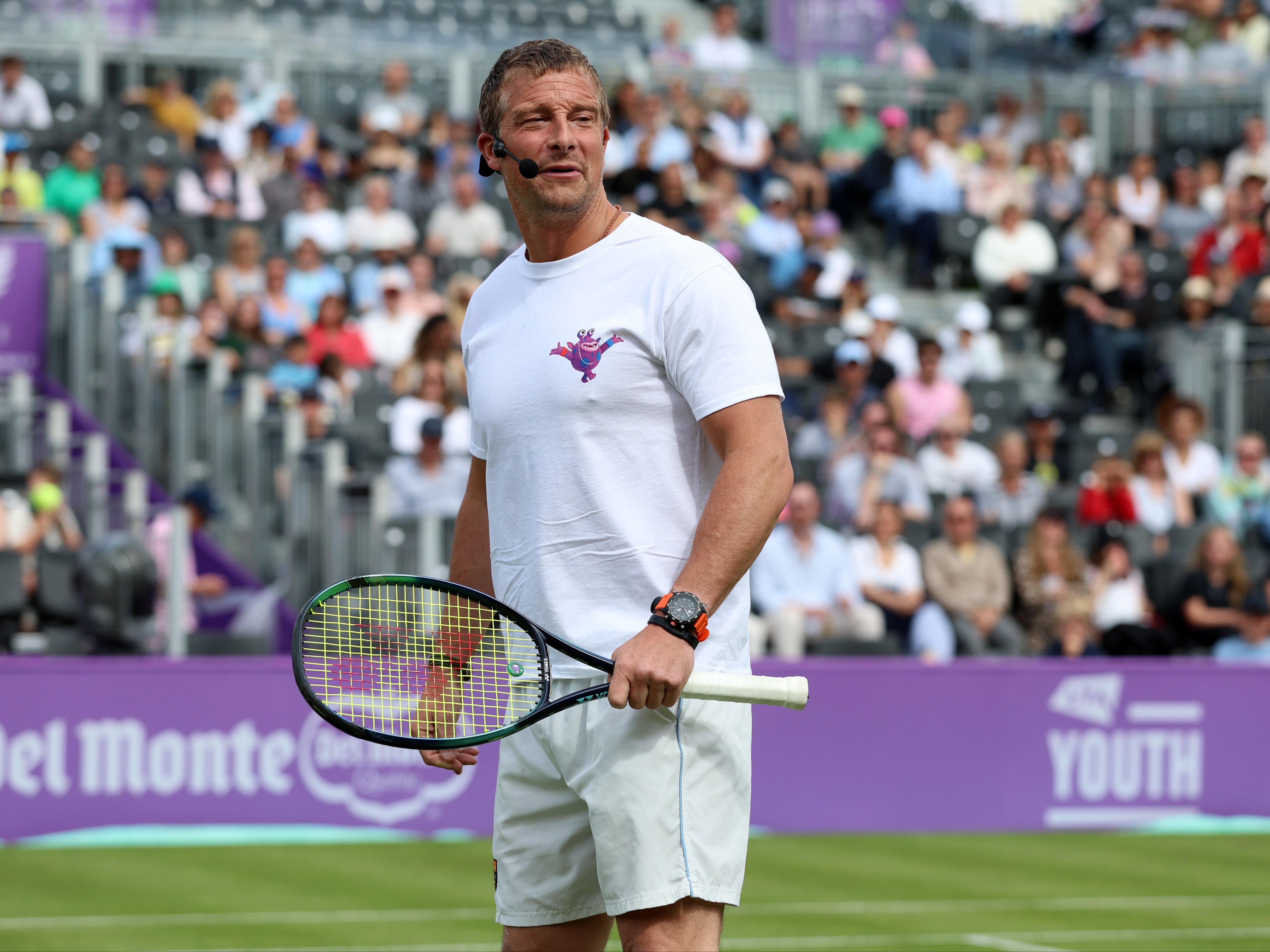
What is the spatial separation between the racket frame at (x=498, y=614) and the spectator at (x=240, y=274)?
1015 cm

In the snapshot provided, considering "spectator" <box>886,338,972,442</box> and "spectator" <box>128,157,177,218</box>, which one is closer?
"spectator" <box>886,338,972,442</box>

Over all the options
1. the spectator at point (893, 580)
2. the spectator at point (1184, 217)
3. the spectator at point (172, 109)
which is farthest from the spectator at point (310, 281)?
the spectator at point (1184, 217)

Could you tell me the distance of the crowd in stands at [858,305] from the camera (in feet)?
37.7

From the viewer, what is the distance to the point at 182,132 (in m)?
16.2

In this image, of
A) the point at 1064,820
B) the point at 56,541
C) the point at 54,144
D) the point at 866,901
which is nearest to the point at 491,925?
the point at 866,901

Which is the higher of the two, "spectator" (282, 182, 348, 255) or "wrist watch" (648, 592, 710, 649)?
"spectator" (282, 182, 348, 255)

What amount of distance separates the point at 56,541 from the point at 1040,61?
14961mm

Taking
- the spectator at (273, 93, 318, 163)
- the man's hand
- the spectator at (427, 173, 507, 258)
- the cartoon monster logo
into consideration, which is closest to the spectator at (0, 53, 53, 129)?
the spectator at (273, 93, 318, 163)

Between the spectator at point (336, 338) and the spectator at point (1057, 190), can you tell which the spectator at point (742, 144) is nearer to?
the spectator at point (1057, 190)

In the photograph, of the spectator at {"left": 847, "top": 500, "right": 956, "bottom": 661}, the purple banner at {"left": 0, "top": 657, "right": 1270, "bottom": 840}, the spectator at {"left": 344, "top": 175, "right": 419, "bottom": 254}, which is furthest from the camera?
the spectator at {"left": 344, "top": 175, "right": 419, "bottom": 254}

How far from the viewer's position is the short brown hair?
3.30 meters

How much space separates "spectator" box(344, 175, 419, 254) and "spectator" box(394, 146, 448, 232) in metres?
0.45

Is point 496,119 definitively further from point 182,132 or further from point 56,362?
point 182,132

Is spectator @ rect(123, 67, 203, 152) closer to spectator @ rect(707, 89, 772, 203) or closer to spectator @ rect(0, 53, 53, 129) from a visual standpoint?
spectator @ rect(0, 53, 53, 129)
